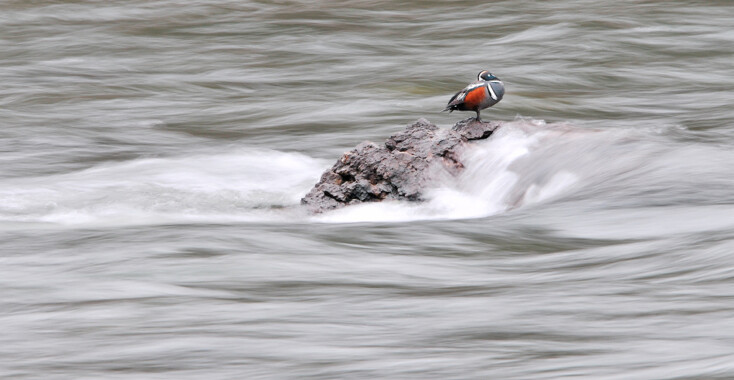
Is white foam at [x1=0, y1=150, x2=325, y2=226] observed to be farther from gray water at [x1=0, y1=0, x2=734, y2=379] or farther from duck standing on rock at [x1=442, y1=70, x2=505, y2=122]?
duck standing on rock at [x1=442, y1=70, x2=505, y2=122]

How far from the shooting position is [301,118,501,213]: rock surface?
634 cm

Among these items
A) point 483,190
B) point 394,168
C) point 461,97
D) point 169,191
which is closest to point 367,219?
point 394,168

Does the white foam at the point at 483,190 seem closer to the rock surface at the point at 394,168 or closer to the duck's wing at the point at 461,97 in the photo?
the rock surface at the point at 394,168

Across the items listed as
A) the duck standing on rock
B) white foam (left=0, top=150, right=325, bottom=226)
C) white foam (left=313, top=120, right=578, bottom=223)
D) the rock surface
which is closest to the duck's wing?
the duck standing on rock

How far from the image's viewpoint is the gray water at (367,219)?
3891 millimetres

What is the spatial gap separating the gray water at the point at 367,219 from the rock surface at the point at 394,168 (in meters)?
0.10

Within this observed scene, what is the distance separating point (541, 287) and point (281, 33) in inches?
401

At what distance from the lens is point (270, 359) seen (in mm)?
3787

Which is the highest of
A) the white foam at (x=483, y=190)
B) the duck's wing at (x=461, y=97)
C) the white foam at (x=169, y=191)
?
the duck's wing at (x=461, y=97)

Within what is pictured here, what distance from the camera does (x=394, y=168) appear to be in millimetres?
6371

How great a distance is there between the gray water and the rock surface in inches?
3.7

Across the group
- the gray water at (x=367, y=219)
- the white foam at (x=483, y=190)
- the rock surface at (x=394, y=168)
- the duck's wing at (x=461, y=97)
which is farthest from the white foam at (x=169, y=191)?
the duck's wing at (x=461, y=97)

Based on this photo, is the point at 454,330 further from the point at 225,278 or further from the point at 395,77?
the point at 395,77

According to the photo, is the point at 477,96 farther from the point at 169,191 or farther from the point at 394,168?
the point at 169,191
